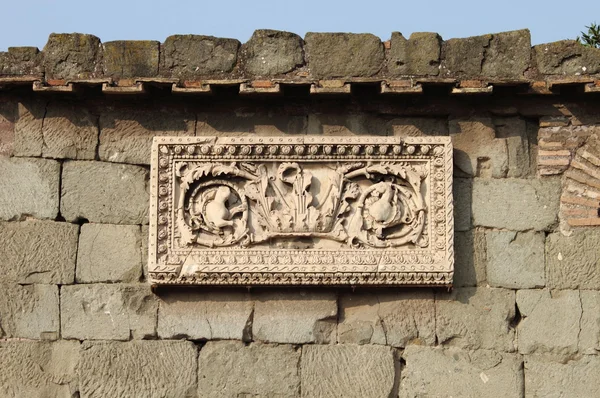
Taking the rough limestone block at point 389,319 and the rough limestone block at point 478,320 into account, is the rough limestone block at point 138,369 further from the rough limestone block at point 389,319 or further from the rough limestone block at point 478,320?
the rough limestone block at point 478,320

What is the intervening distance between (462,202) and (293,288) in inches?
49.2

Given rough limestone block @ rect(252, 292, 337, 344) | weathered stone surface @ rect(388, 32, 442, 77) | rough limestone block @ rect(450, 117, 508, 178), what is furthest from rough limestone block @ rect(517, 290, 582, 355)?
weathered stone surface @ rect(388, 32, 442, 77)

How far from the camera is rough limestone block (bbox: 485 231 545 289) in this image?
7.65m

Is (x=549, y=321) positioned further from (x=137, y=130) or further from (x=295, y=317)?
(x=137, y=130)

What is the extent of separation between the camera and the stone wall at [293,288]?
7.57m

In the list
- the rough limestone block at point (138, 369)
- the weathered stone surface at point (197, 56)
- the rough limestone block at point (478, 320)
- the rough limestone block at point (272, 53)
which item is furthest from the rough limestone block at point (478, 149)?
the rough limestone block at point (138, 369)

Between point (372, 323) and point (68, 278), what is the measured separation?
201 cm

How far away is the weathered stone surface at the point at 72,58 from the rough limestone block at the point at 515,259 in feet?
9.42

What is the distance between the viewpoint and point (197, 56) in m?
7.88

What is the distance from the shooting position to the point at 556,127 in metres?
7.84

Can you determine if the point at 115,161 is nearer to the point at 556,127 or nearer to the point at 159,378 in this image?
the point at 159,378

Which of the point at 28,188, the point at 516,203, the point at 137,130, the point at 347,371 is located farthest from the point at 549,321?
the point at 28,188

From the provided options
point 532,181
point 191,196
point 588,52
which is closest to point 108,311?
point 191,196

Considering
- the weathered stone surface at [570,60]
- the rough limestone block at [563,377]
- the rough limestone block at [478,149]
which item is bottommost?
the rough limestone block at [563,377]
